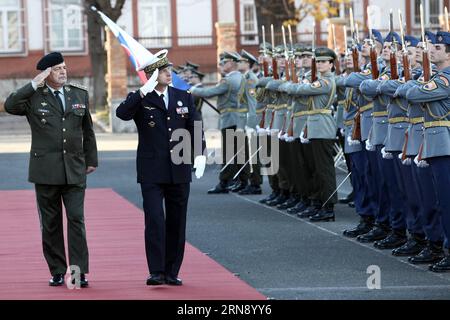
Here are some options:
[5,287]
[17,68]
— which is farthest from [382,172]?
[17,68]

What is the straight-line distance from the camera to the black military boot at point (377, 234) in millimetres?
14164

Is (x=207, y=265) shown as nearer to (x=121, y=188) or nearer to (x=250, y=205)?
(x=250, y=205)

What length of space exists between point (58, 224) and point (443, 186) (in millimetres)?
3184

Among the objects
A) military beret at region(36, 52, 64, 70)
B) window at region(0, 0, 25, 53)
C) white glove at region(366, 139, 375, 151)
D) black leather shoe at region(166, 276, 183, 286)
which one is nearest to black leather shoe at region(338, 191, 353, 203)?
white glove at region(366, 139, 375, 151)

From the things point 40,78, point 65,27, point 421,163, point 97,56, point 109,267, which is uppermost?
point 65,27

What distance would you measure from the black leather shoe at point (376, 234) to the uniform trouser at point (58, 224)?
3.75 metres

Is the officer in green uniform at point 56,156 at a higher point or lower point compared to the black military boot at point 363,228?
higher

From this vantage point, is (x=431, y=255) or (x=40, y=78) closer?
(x=40, y=78)

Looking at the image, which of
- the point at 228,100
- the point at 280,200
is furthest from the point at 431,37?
the point at 228,100

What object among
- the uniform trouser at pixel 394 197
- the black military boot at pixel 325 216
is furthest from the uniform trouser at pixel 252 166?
the uniform trouser at pixel 394 197

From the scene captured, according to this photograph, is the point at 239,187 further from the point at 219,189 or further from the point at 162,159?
the point at 162,159

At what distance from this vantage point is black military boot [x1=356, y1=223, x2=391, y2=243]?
1416 cm

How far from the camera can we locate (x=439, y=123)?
11.9m

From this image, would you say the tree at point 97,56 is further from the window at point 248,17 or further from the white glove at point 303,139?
the white glove at point 303,139
